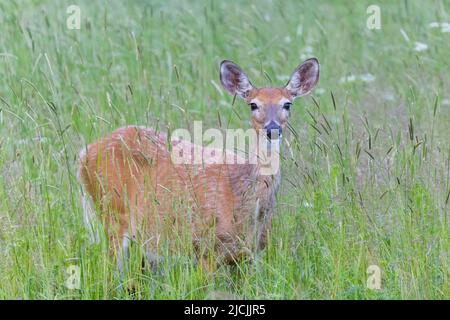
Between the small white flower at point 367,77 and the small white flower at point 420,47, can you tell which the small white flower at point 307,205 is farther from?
the small white flower at point 420,47

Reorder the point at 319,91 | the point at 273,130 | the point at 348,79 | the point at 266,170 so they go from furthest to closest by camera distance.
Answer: the point at 319,91, the point at 348,79, the point at 266,170, the point at 273,130

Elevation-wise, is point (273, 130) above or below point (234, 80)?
below

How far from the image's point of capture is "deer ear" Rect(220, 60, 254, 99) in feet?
20.1

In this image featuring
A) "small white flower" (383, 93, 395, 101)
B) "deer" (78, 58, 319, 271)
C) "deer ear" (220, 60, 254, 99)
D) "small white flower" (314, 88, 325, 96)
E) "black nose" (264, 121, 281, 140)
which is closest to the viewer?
"deer" (78, 58, 319, 271)

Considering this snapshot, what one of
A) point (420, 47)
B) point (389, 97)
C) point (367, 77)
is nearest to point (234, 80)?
point (389, 97)

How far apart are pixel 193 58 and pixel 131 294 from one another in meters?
3.82

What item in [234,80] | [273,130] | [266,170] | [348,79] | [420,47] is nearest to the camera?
[273,130]

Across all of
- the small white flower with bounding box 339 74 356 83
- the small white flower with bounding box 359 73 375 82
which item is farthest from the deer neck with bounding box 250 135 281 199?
the small white flower with bounding box 359 73 375 82

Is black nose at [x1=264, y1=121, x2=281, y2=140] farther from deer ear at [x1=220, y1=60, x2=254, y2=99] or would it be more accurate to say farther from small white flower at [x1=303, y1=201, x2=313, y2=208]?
deer ear at [x1=220, y1=60, x2=254, y2=99]

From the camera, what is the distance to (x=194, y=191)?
18.0 ft

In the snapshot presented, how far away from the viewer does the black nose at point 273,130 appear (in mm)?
5629

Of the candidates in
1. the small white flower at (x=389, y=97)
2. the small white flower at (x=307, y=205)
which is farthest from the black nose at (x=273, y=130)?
the small white flower at (x=389, y=97)

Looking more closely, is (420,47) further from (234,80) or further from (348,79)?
(234,80)

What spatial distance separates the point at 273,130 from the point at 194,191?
1.85 ft
